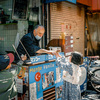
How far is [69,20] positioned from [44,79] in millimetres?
6369

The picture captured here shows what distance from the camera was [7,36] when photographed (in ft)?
25.8

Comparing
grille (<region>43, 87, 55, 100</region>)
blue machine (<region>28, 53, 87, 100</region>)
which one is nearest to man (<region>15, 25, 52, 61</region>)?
blue machine (<region>28, 53, 87, 100</region>)

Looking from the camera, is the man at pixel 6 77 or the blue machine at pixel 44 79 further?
the blue machine at pixel 44 79

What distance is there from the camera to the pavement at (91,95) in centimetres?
660

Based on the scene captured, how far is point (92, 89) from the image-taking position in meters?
7.51

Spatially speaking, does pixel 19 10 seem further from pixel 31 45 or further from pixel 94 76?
pixel 94 76

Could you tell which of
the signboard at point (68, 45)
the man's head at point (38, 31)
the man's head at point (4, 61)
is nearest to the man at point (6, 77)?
the man's head at point (4, 61)

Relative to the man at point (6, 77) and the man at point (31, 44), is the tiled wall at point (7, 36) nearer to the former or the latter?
the man at point (31, 44)

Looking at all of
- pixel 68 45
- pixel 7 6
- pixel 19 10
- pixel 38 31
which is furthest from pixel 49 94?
pixel 7 6

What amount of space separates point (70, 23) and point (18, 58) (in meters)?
6.53

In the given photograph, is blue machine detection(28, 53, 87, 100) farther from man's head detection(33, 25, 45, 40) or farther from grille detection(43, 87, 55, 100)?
man's head detection(33, 25, 45, 40)

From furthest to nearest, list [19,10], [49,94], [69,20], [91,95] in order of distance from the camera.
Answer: [69,20] < [19,10] < [91,95] < [49,94]

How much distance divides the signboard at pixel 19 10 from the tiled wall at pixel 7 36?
1.87 feet

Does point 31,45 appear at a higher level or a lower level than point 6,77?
higher
